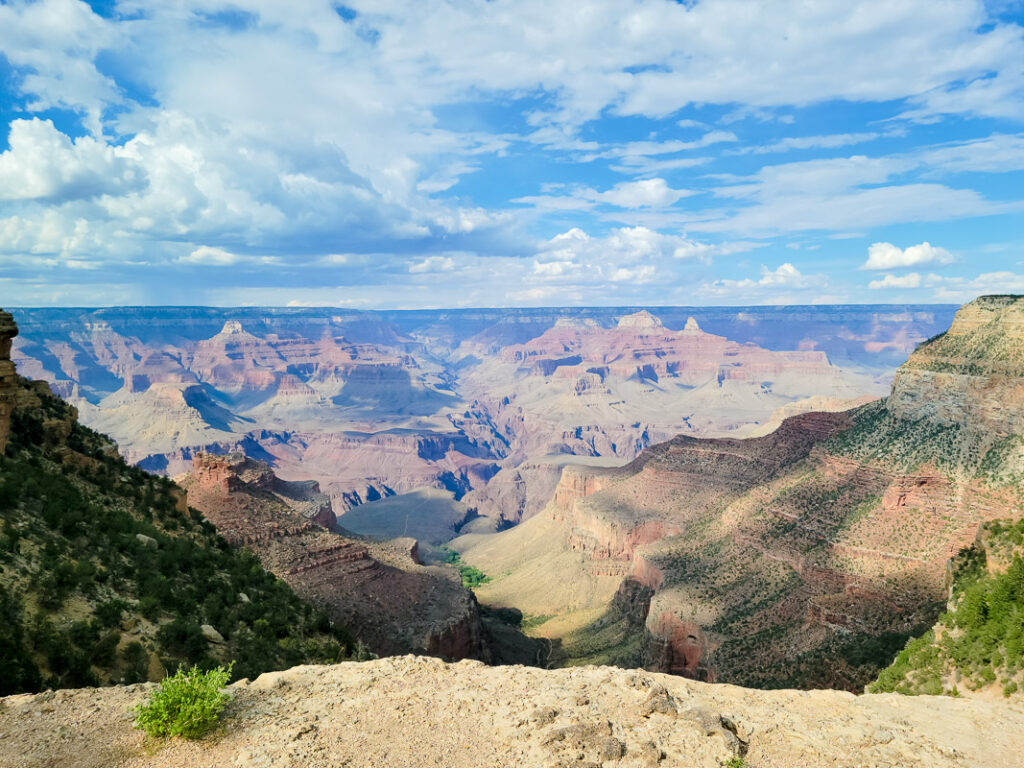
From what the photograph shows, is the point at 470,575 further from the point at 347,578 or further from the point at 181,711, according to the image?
the point at 181,711

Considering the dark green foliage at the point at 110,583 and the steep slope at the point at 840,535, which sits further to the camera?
the steep slope at the point at 840,535

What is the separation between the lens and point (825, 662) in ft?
106

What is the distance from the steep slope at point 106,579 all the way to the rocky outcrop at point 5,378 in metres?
0.05

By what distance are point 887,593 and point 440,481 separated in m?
152

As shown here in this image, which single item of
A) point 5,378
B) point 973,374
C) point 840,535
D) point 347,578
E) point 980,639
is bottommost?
point 347,578

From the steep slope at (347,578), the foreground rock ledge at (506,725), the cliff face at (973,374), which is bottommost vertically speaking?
the steep slope at (347,578)

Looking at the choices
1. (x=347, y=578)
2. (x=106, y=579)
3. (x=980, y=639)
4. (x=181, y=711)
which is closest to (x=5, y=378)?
(x=106, y=579)

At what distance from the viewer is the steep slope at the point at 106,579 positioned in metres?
13.8

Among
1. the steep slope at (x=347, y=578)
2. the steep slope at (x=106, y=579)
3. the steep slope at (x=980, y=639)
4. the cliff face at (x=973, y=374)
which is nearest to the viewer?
the steep slope at (x=106, y=579)

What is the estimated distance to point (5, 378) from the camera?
65.5 ft

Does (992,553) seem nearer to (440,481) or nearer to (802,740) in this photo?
(802,740)

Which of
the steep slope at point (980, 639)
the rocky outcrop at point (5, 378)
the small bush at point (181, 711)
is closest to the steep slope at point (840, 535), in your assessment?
the steep slope at point (980, 639)

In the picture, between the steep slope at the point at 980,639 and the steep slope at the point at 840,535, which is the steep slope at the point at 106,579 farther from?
the steep slope at the point at 840,535

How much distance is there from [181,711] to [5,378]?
52.8 feet
